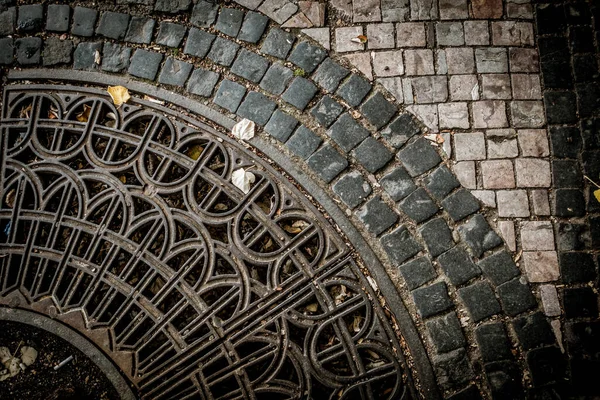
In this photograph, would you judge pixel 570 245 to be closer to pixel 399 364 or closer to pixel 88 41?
pixel 399 364

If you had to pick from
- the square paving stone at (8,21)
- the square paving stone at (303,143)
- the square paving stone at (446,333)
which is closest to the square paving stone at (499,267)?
the square paving stone at (446,333)

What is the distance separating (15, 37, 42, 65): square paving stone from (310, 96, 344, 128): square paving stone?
6.90 ft

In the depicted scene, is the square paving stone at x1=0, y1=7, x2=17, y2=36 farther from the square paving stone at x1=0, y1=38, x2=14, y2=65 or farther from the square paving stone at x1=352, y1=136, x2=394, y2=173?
the square paving stone at x1=352, y1=136, x2=394, y2=173

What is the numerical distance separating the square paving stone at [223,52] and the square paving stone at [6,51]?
149 cm

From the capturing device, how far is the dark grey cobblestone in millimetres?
2609

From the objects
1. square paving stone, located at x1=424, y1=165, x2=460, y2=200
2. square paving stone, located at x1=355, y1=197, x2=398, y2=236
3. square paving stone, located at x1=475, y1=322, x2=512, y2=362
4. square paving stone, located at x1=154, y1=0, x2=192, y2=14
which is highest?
square paving stone, located at x1=154, y1=0, x2=192, y2=14


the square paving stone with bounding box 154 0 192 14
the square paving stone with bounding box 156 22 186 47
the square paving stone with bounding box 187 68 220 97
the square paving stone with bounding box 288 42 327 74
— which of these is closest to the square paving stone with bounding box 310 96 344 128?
the square paving stone with bounding box 288 42 327 74

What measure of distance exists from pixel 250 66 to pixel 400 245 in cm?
167

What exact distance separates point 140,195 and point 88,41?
49.9 inches

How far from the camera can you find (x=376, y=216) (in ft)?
8.70

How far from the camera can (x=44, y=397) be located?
8.64 ft

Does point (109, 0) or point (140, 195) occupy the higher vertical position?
point (109, 0)

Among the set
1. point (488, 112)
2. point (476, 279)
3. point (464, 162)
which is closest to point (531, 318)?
point (476, 279)

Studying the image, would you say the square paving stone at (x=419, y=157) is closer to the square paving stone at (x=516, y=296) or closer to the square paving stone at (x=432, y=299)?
the square paving stone at (x=432, y=299)
